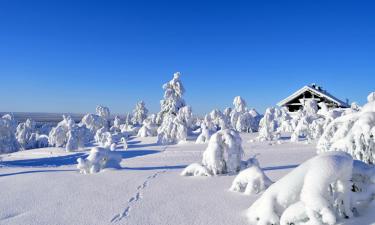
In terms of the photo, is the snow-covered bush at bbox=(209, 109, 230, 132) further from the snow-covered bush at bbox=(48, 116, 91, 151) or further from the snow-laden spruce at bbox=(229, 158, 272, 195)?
the snow-laden spruce at bbox=(229, 158, 272, 195)

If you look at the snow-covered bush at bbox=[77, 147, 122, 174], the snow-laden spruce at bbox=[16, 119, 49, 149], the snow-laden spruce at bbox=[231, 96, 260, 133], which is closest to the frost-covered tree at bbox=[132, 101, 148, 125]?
the snow-laden spruce at bbox=[16, 119, 49, 149]

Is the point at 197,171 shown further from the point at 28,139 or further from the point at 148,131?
the point at 28,139

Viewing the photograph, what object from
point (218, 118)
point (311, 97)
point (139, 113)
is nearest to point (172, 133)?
point (218, 118)

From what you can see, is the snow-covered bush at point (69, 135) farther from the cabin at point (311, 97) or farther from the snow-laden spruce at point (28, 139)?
the cabin at point (311, 97)

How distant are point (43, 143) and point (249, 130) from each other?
33.1 meters

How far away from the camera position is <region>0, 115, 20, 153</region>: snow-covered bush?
45.1 metres

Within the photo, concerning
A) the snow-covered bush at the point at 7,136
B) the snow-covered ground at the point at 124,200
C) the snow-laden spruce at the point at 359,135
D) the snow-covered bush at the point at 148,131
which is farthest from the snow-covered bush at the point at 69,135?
the snow-laden spruce at the point at 359,135

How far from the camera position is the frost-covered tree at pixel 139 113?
69.3 m

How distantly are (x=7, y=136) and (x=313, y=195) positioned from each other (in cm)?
4995

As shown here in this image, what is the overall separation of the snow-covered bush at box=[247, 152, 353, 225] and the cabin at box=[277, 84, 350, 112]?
34.0 metres

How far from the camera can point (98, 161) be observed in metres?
13.3

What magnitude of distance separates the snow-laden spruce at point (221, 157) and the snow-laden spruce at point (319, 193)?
17.6ft

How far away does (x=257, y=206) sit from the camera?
6.13 m

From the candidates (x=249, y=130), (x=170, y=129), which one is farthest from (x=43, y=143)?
(x=249, y=130)
